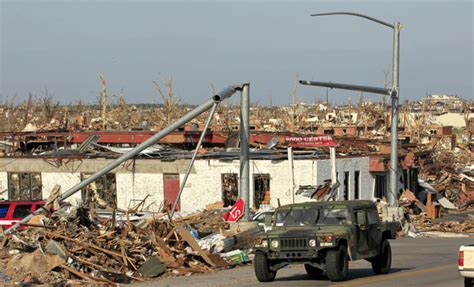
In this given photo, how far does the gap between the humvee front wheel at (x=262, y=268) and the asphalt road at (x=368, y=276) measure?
180mm

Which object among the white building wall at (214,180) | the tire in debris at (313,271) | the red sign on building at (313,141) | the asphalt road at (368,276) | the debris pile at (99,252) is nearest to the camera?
the asphalt road at (368,276)

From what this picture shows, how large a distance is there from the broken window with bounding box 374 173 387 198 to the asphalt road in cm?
1991

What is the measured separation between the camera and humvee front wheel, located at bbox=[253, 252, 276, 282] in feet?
74.7

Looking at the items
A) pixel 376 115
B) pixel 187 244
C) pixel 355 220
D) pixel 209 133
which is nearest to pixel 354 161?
pixel 209 133

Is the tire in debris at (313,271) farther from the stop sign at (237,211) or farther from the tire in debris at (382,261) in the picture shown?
the stop sign at (237,211)

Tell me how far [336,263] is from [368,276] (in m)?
2.48

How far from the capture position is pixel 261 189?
47.7 meters

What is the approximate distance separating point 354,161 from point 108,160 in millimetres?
12194

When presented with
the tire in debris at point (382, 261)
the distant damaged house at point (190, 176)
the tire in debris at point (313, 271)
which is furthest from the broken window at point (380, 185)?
the tire in debris at point (313, 271)

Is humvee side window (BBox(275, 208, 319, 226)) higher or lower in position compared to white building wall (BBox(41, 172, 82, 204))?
higher

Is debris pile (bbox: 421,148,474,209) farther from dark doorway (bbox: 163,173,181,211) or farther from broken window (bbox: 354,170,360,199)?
dark doorway (bbox: 163,173,181,211)

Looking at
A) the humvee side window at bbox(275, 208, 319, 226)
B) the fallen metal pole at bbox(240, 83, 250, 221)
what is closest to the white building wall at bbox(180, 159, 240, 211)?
the fallen metal pole at bbox(240, 83, 250, 221)

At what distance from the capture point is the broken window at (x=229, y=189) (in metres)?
48.1

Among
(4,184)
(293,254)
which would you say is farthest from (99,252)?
(4,184)
